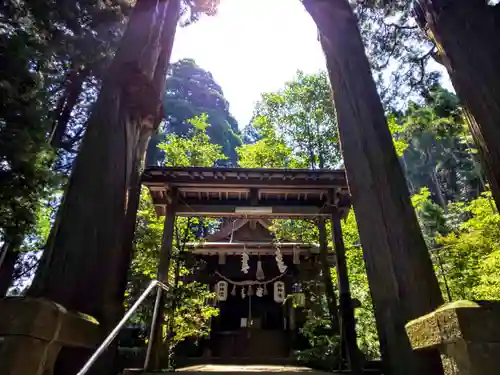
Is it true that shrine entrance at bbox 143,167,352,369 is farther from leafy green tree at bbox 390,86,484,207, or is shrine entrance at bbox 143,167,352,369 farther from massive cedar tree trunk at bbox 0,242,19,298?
massive cedar tree trunk at bbox 0,242,19,298

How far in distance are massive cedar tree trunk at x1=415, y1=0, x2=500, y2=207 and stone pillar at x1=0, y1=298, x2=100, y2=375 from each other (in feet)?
10.0

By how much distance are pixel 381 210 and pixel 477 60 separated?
1805 mm

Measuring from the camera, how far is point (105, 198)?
7.58 ft

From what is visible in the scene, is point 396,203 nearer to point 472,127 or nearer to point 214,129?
point 472,127

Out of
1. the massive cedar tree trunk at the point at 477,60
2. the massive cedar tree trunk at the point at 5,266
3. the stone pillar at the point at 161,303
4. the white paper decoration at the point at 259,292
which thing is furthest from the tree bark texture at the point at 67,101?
the massive cedar tree trunk at the point at 477,60

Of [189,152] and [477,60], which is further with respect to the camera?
[189,152]

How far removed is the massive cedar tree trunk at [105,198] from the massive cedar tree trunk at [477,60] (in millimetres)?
2789

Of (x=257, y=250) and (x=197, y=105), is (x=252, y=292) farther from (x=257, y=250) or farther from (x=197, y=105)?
(x=197, y=105)

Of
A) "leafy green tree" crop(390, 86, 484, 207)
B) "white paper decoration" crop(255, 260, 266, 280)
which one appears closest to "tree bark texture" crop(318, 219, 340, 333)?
"leafy green tree" crop(390, 86, 484, 207)

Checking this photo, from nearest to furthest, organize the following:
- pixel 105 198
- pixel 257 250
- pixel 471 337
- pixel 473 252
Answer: pixel 471 337
pixel 105 198
pixel 473 252
pixel 257 250

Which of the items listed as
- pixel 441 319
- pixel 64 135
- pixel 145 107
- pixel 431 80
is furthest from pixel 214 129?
pixel 441 319

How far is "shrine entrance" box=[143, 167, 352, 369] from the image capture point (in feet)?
21.0

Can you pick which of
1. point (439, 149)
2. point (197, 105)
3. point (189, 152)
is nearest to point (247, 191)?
point (189, 152)

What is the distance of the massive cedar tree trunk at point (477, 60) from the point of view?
279 centimetres
